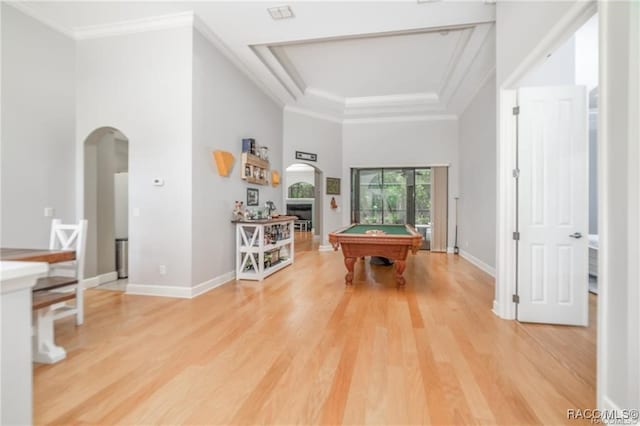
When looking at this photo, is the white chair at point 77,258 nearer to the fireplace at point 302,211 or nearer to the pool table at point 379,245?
the pool table at point 379,245

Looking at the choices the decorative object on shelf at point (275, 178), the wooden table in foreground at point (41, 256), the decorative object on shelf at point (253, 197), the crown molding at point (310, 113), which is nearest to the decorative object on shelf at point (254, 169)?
the decorative object on shelf at point (253, 197)

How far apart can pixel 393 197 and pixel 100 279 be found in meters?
7.10

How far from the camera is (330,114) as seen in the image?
8.42 meters

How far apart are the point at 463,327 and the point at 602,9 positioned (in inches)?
105

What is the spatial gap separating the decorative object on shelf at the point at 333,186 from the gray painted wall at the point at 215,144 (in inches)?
117

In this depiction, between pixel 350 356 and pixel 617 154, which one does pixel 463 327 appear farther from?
pixel 617 154

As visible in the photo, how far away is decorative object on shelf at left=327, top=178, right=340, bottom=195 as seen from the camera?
28.1 ft

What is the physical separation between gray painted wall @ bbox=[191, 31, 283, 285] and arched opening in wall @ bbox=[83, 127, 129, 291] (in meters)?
1.29

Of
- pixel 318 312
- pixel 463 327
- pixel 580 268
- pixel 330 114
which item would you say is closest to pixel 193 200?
pixel 318 312

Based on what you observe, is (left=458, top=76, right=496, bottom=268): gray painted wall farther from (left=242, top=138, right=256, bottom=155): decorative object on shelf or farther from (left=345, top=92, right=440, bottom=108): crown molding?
(left=242, top=138, right=256, bottom=155): decorative object on shelf

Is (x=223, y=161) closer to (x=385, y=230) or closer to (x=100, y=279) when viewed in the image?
(x=100, y=279)

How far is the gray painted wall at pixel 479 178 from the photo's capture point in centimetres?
553

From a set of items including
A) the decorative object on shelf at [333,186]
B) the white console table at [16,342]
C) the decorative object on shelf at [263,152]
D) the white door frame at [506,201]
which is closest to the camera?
the white console table at [16,342]

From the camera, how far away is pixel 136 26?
166 inches
